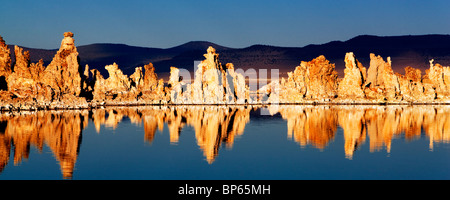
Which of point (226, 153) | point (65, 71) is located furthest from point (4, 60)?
point (226, 153)

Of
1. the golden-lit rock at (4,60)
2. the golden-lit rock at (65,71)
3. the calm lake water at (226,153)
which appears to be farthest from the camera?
the golden-lit rock at (65,71)

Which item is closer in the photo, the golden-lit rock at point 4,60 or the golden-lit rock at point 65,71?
the golden-lit rock at point 4,60

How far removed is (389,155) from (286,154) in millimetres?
9008

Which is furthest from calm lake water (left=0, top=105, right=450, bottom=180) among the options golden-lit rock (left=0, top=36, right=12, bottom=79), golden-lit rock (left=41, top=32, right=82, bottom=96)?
golden-lit rock (left=41, top=32, right=82, bottom=96)

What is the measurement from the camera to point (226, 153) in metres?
46.2

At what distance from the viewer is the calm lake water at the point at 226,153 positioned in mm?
36594

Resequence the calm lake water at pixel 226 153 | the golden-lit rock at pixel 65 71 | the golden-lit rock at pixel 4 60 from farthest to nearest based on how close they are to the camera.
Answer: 1. the golden-lit rock at pixel 65 71
2. the golden-lit rock at pixel 4 60
3. the calm lake water at pixel 226 153

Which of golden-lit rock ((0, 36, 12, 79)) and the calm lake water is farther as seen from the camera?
golden-lit rock ((0, 36, 12, 79))

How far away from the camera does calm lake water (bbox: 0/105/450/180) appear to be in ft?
120

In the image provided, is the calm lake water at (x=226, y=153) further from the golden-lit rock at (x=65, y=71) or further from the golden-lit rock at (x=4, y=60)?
the golden-lit rock at (x=65, y=71)

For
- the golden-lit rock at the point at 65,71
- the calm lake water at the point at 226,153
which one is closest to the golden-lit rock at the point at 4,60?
the golden-lit rock at the point at 65,71

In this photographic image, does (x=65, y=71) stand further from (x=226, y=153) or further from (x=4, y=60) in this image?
(x=226, y=153)

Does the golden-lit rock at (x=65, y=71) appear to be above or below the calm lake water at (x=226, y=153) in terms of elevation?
above

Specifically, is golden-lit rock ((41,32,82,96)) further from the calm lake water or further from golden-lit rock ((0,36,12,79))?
the calm lake water
